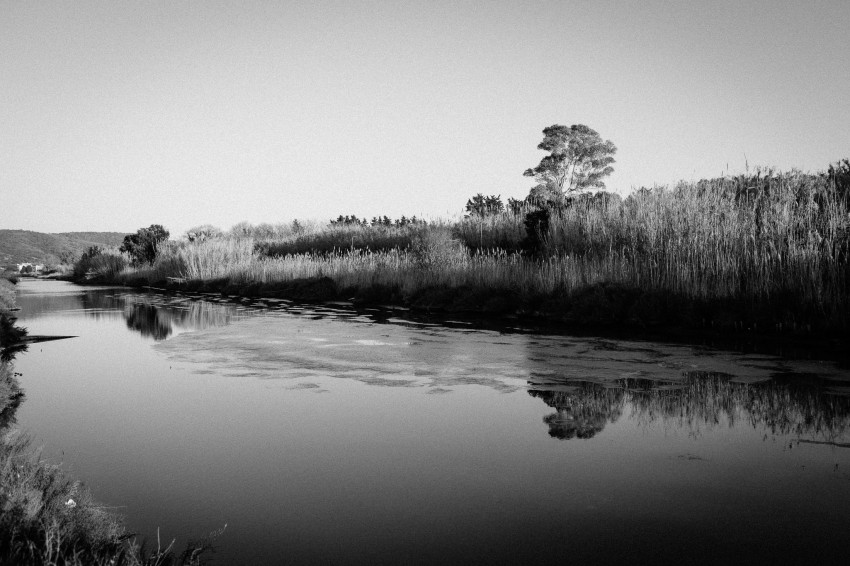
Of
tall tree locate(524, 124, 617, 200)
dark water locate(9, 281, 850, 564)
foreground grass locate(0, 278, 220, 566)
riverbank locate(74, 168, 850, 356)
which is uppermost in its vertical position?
tall tree locate(524, 124, 617, 200)

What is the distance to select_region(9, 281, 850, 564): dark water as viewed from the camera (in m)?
3.19

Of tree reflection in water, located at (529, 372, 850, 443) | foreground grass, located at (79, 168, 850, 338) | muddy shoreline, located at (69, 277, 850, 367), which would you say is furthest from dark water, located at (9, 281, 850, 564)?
foreground grass, located at (79, 168, 850, 338)

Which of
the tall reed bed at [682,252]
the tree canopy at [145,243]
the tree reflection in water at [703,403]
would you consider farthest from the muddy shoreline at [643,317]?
the tree canopy at [145,243]

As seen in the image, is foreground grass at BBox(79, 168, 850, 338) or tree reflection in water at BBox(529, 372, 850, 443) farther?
foreground grass at BBox(79, 168, 850, 338)

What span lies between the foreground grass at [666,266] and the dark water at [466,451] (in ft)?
8.26

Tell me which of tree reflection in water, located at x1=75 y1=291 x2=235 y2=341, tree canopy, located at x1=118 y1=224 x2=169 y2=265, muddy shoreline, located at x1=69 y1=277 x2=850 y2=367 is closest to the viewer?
muddy shoreline, located at x1=69 y1=277 x2=850 y2=367

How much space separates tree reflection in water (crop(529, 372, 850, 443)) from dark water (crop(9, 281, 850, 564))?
0.09 ft

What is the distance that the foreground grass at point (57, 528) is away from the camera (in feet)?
8.22

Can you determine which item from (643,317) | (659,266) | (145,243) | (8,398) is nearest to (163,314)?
(8,398)

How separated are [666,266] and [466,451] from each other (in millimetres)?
9013

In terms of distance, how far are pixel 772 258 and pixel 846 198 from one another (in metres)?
2.92

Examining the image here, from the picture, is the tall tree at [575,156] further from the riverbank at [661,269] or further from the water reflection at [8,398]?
the water reflection at [8,398]

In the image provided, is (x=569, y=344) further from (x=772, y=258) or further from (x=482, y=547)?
(x=482, y=547)

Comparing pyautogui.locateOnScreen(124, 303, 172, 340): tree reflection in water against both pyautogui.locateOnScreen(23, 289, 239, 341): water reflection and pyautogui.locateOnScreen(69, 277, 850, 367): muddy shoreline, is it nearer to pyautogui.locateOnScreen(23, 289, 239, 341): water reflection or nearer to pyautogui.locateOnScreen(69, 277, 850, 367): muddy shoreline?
pyautogui.locateOnScreen(23, 289, 239, 341): water reflection
